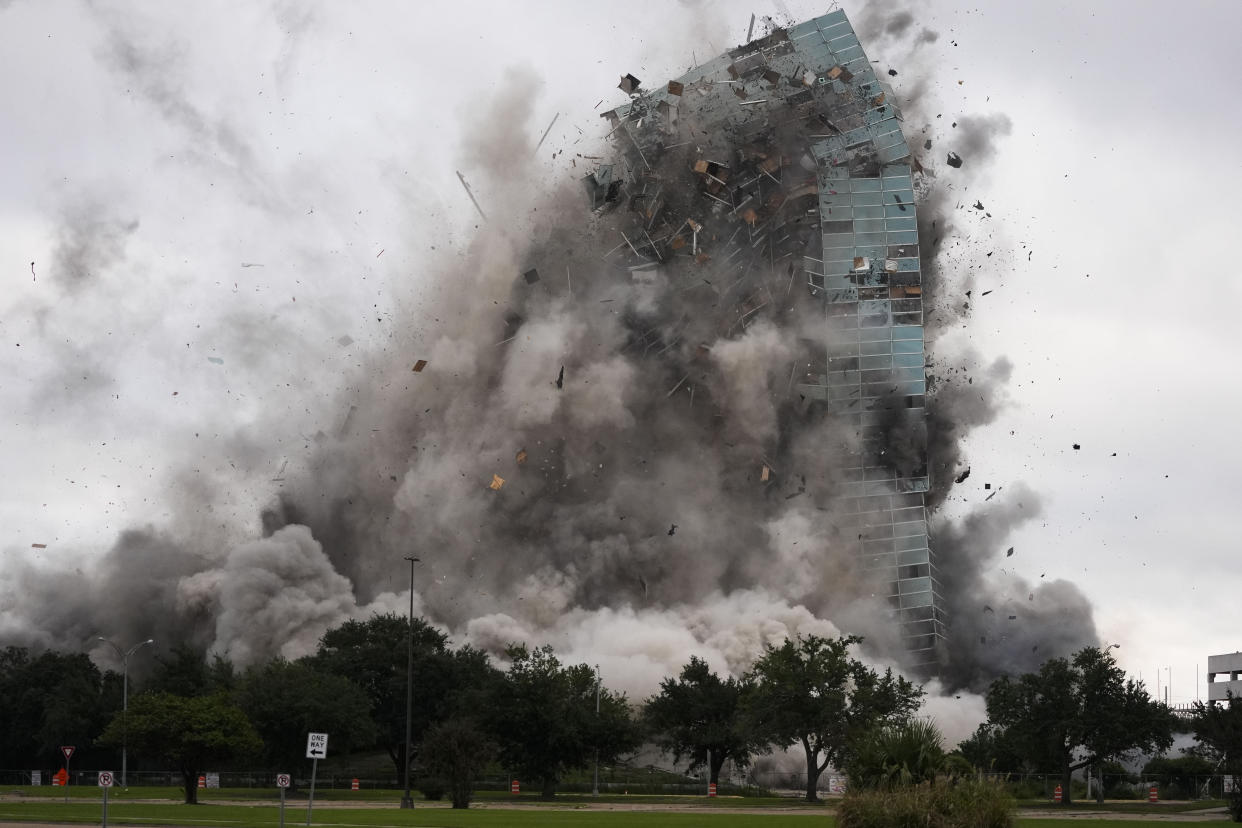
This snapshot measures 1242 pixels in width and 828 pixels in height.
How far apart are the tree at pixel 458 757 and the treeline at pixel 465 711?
81 mm

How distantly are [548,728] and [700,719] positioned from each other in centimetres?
1409

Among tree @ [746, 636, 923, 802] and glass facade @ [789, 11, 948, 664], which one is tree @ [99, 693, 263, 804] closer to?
tree @ [746, 636, 923, 802]

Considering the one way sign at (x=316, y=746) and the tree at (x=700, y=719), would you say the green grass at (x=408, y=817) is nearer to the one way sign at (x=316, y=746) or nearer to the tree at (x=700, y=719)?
the one way sign at (x=316, y=746)

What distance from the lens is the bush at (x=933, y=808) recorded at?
35.8m

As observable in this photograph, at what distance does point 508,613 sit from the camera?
125438mm

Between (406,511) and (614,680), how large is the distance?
25.4 metres

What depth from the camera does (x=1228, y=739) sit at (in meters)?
→ 66.2

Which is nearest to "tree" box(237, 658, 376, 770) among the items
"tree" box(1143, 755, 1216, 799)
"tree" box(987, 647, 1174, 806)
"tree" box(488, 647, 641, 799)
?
"tree" box(488, 647, 641, 799)

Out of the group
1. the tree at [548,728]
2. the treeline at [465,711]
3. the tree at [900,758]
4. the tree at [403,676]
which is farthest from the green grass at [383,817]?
the tree at [403,676]

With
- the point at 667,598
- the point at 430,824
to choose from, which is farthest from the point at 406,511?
the point at 430,824

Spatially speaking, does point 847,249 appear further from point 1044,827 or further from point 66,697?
point 1044,827

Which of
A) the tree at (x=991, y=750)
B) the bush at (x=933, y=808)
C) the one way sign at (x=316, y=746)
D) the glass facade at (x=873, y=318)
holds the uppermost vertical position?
the glass facade at (x=873, y=318)

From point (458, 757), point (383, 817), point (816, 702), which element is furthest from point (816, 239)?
point (383, 817)

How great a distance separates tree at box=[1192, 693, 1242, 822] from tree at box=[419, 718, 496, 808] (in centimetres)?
3275
